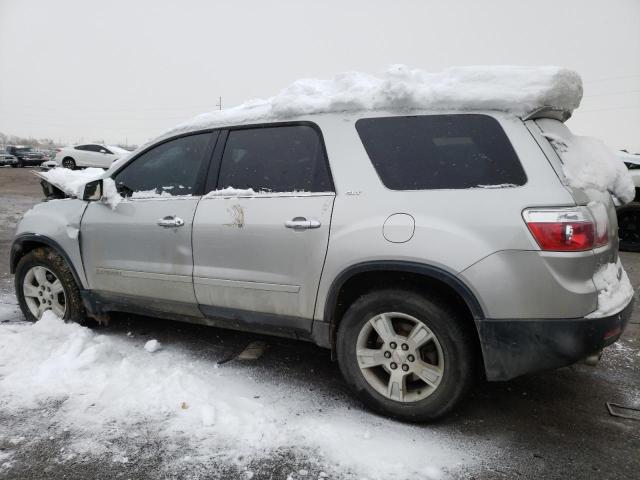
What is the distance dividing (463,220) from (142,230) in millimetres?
2237

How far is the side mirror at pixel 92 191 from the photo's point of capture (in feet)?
11.4

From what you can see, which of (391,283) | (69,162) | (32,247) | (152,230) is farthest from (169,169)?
(69,162)

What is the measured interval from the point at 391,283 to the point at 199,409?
1322 mm

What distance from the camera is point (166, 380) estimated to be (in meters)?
2.97

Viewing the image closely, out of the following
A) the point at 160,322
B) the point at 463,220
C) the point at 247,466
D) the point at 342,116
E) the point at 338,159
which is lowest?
the point at 160,322

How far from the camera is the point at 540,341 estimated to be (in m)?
2.22

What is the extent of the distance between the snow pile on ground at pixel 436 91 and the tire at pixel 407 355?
108cm

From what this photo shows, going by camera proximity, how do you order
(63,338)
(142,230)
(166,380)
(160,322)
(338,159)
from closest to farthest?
(338,159), (166,380), (142,230), (63,338), (160,322)

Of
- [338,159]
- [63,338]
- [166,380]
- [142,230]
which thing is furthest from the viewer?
[63,338]

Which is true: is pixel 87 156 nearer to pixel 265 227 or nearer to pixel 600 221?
pixel 265 227

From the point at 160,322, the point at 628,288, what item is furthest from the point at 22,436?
the point at 628,288

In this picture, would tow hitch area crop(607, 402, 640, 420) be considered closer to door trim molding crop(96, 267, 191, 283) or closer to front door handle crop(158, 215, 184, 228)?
door trim molding crop(96, 267, 191, 283)

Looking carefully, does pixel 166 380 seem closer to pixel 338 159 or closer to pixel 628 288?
pixel 338 159

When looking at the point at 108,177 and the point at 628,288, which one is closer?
the point at 628,288
